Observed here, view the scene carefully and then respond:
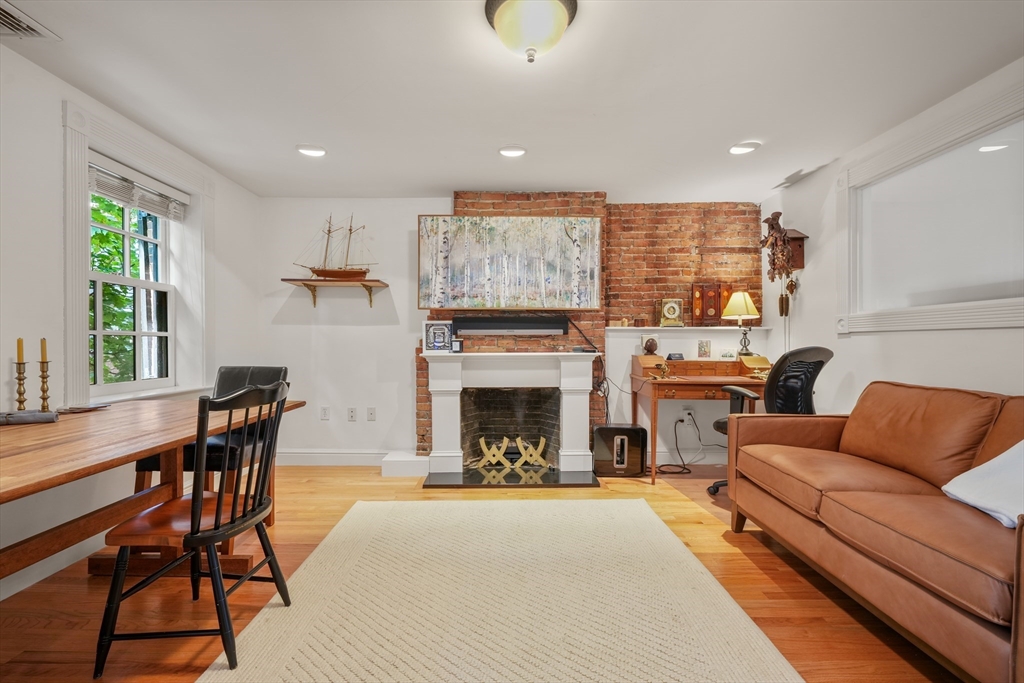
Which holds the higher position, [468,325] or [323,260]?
[323,260]

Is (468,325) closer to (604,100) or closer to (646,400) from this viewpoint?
(646,400)

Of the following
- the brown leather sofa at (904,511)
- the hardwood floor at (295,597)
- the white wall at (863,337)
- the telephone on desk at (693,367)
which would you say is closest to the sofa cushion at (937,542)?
the brown leather sofa at (904,511)

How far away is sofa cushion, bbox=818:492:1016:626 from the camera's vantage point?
1294 mm

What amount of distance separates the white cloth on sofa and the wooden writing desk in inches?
64.4

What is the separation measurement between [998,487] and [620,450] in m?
2.48

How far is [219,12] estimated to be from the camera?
74.1 inches

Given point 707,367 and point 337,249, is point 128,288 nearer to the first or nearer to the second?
point 337,249

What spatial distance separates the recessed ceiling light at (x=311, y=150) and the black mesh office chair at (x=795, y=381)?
3202 mm

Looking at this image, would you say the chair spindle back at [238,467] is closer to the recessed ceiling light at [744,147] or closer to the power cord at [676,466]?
the recessed ceiling light at [744,147]

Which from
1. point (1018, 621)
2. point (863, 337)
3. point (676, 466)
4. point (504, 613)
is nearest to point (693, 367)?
point (676, 466)

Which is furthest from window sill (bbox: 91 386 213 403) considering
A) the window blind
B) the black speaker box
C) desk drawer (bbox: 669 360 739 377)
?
desk drawer (bbox: 669 360 739 377)

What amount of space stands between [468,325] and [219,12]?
8.79 ft

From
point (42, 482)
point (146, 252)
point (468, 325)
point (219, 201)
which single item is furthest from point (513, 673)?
point (219, 201)

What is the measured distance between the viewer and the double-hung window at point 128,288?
294 cm
